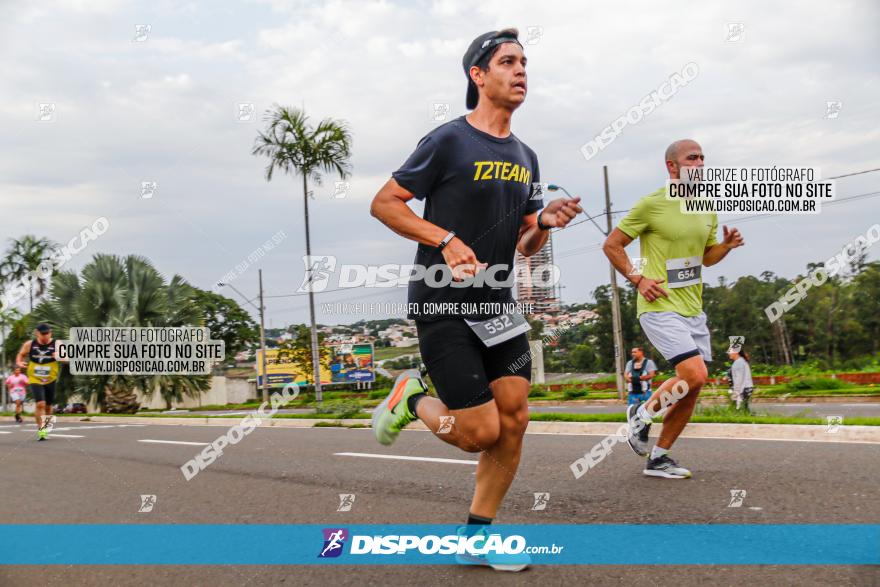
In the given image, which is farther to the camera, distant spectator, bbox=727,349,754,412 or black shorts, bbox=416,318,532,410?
distant spectator, bbox=727,349,754,412

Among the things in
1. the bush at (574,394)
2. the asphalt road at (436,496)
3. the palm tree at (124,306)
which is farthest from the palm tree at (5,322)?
the asphalt road at (436,496)

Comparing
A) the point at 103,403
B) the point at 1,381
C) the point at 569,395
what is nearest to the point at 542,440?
the point at 569,395

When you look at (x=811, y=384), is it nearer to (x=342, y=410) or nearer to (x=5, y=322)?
(x=342, y=410)

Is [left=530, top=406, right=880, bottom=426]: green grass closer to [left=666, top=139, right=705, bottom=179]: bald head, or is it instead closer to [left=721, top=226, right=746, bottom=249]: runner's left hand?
[left=721, top=226, right=746, bottom=249]: runner's left hand

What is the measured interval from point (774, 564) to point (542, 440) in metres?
5.75

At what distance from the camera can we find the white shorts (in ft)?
16.2

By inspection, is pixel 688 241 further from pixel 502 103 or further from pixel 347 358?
pixel 347 358

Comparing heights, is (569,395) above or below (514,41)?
below

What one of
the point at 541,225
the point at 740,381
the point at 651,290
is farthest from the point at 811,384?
the point at 541,225

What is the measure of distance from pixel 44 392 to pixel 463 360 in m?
10.9

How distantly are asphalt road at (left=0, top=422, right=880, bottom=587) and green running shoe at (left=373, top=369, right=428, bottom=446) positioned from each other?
61 cm

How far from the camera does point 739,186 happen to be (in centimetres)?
519

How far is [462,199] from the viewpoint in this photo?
3.09m

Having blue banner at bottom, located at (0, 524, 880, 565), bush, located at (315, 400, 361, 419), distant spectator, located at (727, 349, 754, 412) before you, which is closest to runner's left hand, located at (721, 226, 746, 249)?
blue banner at bottom, located at (0, 524, 880, 565)
